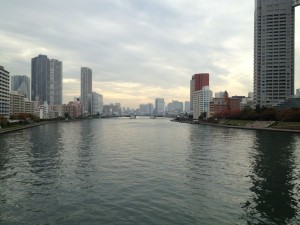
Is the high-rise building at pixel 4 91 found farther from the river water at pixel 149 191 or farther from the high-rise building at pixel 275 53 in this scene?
the high-rise building at pixel 275 53

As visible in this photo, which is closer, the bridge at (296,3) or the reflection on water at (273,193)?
the reflection on water at (273,193)

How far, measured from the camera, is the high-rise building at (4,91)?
12362 cm

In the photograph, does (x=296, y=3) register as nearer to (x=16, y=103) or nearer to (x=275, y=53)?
(x=275, y=53)

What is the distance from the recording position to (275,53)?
165000 millimetres

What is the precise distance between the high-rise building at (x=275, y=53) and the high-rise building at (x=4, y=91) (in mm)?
130376

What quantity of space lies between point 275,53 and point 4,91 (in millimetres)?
142720

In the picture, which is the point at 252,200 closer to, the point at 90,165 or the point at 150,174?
the point at 150,174

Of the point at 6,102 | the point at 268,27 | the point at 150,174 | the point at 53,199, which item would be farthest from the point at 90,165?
the point at 268,27

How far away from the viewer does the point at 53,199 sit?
17828 millimetres

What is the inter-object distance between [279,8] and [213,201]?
176907mm

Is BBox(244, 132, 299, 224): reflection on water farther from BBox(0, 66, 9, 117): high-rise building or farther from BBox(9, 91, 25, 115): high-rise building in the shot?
BBox(9, 91, 25, 115): high-rise building

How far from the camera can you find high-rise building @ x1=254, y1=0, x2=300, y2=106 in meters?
162

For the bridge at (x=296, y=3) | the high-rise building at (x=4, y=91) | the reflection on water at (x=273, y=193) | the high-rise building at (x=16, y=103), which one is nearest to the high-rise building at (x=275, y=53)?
the bridge at (x=296, y=3)

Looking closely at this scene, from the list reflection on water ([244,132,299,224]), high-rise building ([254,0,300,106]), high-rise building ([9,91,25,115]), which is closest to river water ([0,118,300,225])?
reflection on water ([244,132,299,224])
